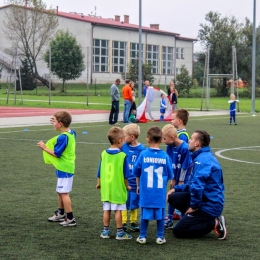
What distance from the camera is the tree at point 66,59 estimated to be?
59.8m

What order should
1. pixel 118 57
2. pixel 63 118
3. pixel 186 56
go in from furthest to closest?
pixel 186 56 → pixel 118 57 → pixel 63 118

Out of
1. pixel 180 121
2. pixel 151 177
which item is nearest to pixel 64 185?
pixel 151 177

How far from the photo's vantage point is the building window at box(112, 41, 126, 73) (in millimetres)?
65750

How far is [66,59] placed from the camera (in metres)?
60.9

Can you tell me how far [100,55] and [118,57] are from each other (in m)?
2.16

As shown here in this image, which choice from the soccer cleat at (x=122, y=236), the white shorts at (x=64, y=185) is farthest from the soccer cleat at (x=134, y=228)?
the white shorts at (x=64, y=185)

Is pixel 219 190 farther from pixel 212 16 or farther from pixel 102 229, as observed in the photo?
pixel 212 16

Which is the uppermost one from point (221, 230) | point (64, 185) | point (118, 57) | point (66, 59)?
point (118, 57)

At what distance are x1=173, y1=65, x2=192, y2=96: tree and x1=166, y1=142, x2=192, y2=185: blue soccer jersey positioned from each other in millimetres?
46331

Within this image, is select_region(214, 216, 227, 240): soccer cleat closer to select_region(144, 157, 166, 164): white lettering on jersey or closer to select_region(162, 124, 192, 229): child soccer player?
select_region(162, 124, 192, 229): child soccer player

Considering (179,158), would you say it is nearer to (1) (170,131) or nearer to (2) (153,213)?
(1) (170,131)

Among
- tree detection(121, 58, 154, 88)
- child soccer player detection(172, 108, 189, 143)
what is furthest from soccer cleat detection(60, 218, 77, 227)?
tree detection(121, 58, 154, 88)

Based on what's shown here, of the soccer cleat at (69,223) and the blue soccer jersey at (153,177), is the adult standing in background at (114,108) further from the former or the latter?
the blue soccer jersey at (153,177)

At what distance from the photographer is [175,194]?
7.79 meters
